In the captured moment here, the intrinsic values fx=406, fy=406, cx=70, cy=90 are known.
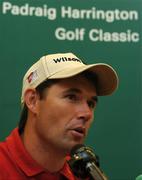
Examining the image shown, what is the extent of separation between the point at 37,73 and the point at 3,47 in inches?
16.5

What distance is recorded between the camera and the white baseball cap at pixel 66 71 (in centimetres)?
104

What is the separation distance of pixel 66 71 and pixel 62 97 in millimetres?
67

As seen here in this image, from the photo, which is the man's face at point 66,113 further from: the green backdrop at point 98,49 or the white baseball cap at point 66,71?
the green backdrop at point 98,49

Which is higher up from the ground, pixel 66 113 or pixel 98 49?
pixel 98 49

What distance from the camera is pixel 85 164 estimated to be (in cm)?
82

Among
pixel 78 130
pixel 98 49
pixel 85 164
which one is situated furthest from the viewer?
pixel 98 49

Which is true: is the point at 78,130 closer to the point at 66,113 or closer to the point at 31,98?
the point at 66,113

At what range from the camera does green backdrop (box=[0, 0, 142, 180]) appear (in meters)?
1.48

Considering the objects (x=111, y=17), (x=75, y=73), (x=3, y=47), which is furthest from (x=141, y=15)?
(x=75, y=73)

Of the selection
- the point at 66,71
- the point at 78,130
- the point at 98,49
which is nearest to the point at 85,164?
the point at 78,130

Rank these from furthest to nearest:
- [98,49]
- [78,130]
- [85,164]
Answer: [98,49] < [78,130] < [85,164]

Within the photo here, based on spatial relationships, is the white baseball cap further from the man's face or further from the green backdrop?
the green backdrop

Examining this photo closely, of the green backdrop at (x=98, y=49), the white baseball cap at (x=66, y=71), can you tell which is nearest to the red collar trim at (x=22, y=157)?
the white baseball cap at (x=66, y=71)

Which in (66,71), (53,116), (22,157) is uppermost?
(66,71)
